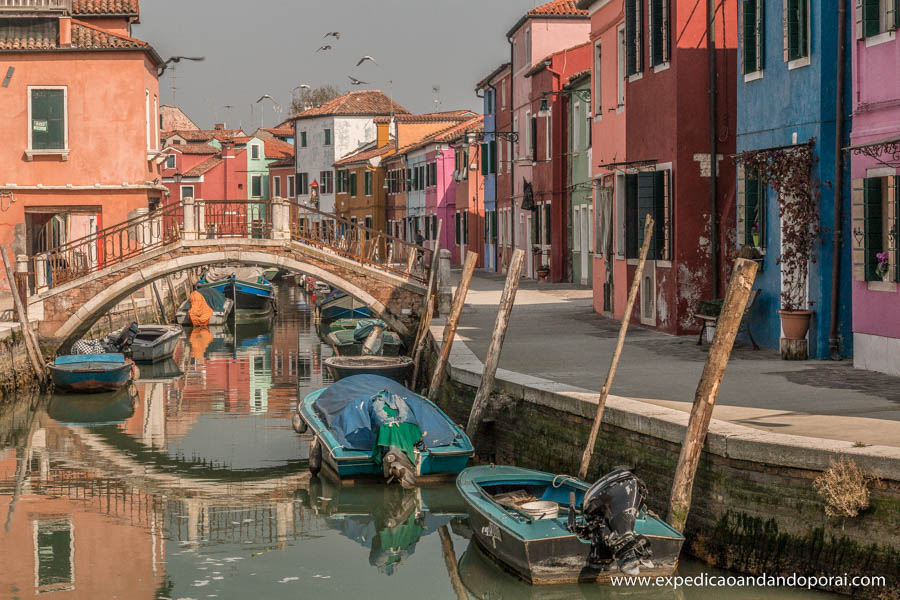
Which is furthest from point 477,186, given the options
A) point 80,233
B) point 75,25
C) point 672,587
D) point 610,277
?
point 672,587

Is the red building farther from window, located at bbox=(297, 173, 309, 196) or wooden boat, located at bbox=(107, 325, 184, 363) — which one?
window, located at bbox=(297, 173, 309, 196)

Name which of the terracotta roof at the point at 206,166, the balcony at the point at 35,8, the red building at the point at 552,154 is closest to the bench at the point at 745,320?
the red building at the point at 552,154

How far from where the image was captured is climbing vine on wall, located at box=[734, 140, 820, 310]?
555 inches

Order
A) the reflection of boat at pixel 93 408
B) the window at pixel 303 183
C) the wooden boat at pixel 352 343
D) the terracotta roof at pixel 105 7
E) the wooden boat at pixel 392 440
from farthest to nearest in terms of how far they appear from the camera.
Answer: the window at pixel 303 183 → the terracotta roof at pixel 105 7 → the wooden boat at pixel 352 343 → the reflection of boat at pixel 93 408 → the wooden boat at pixel 392 440

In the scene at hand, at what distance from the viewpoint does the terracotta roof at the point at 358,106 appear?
2566 inches

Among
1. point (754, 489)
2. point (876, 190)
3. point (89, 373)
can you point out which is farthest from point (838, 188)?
point (89, 373)

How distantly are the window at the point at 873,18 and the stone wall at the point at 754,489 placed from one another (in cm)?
468

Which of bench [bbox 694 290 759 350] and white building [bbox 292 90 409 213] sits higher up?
white building [bbox 292 90 409 213]

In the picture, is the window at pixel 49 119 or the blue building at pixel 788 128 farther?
the window at pixel 49 119

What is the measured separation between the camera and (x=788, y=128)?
1467 cm

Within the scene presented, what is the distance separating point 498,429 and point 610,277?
8430 mm

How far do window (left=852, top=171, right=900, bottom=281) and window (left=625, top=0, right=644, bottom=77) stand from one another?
6.45 m

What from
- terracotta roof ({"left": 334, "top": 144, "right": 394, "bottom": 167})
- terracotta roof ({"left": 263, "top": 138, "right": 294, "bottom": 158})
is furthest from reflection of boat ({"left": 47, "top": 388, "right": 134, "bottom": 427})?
terracotta roof ({"left": 263, "top": 138, "right": 294, "bottom": 158})

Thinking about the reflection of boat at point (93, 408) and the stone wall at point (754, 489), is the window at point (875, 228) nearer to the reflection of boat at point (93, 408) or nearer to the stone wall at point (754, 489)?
the stone wall at point (754, 489)
